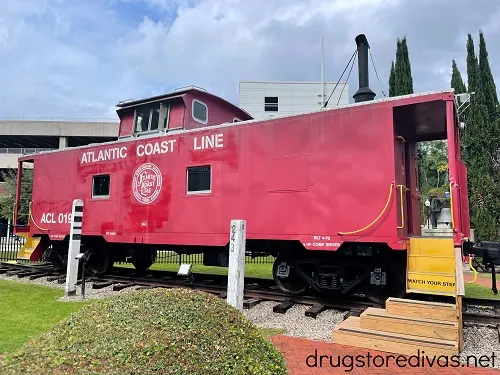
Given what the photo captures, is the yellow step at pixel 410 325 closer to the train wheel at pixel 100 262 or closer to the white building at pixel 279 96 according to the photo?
the train wheel at pixel 100 262

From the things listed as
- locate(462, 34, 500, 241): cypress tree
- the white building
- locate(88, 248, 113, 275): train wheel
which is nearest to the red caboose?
locate(88, 248, 113, 275): train wheel

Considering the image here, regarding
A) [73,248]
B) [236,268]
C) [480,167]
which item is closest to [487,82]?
[480,167]

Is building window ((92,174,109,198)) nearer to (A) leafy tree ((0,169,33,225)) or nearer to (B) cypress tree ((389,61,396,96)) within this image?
(A) leafy tree ((0,169,33,225))

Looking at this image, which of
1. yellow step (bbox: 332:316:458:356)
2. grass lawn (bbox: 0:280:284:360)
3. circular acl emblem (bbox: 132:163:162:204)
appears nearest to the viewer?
yellow step (bbox: 332:316:458:356)

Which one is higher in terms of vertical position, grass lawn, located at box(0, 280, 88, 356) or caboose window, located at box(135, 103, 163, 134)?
caboose window, located at box(135, 103, 163, 134)

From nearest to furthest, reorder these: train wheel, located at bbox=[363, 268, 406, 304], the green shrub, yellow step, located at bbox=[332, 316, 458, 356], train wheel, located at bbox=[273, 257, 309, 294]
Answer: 1. the green shrub
2. yellow step, located at bbox=[332, 316, 458, 356]
3. train wheel, located at bbox=[363, 268, 406, 304]
4. train wheel, located at bbox=[273, 257, 309, 294]

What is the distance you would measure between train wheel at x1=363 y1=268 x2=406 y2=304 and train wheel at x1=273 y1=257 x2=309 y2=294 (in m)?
1.30

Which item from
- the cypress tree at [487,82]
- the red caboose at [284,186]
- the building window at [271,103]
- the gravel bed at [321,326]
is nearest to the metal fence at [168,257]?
the red caboose at [284,186]

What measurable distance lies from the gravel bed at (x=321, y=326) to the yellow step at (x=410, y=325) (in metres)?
0.30

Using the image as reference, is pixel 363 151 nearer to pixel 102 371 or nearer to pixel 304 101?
pixel 102 371

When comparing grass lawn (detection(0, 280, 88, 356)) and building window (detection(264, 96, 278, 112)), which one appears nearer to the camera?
grass lawn (detection(0, 280, 88, 356))

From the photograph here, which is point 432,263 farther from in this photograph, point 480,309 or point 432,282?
point 480,309

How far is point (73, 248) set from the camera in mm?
8250

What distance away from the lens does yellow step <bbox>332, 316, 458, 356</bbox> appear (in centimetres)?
447
